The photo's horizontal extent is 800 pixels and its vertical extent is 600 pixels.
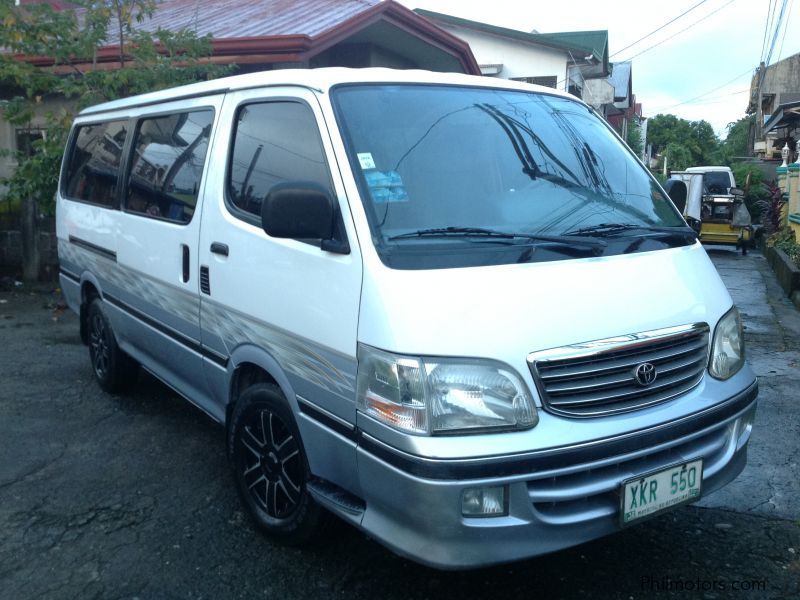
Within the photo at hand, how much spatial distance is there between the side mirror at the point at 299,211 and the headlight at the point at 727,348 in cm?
164

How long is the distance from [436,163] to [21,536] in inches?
103

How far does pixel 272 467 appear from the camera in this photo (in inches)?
139

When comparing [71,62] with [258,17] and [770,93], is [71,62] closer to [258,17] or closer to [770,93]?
[258,17]

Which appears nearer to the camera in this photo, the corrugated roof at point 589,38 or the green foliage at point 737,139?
the corrugated roof at point 589,38

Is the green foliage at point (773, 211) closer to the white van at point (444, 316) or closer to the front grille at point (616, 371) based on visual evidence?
the white van at point (444, 316)

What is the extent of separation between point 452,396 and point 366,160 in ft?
3.47

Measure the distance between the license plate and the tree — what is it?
693 centimetres

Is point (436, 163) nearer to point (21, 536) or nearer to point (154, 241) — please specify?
point (154, 241)

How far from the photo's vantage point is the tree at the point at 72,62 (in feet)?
26.4

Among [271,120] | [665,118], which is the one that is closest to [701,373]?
[271,120]

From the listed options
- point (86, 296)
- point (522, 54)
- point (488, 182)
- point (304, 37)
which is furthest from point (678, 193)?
point (522, 54)

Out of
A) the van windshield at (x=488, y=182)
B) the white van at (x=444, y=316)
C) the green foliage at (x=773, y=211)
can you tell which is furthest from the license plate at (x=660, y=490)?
the green foliage at (x=773, y=211)

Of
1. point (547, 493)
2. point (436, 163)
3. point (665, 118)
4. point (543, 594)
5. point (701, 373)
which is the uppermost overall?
point (665, 118)

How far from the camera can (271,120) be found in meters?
3.62
